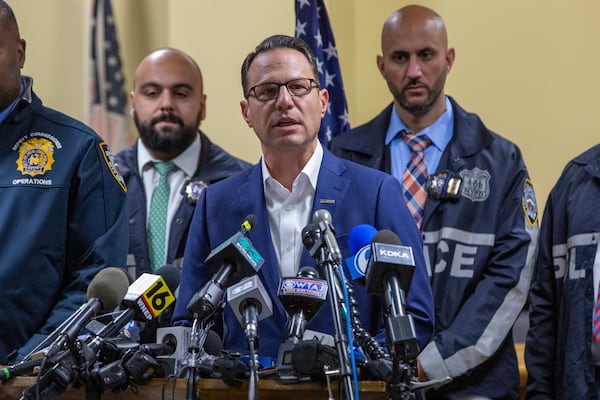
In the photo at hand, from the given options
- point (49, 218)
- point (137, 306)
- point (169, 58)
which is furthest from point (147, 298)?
point (169, 58)

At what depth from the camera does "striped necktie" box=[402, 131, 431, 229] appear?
4129mm

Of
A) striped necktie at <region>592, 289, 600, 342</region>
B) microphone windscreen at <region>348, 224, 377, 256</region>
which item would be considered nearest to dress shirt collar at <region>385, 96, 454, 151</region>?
striped necktie at <region>592, 289, 600, 342</region>

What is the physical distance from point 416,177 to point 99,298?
1.90 metres

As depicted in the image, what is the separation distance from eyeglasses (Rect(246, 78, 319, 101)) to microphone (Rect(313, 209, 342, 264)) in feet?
2.79

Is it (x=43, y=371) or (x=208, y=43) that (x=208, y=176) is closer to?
(x=208, y=43)

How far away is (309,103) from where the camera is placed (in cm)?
322

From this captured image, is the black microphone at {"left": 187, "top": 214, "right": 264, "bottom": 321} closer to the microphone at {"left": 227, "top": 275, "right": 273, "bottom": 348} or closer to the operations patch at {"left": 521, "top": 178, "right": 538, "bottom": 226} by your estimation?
the microphone at {"left": 227, "top": 275, "right": 273, "bottom": 348}

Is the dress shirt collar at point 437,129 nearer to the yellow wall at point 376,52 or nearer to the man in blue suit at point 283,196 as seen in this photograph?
the man in blue suit at point 283,196

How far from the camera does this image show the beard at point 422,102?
14.2 feet

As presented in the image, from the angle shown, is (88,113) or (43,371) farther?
(88,113)

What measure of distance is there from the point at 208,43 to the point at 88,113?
3.62 feet

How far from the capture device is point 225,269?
8.20 feet

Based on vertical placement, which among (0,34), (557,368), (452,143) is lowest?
(557,368)

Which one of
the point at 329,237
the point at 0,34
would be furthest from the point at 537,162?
the point at 329,237
